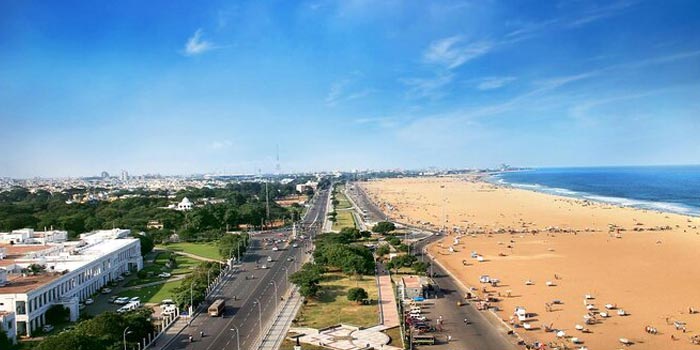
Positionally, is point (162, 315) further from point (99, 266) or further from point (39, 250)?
point (39, 250)

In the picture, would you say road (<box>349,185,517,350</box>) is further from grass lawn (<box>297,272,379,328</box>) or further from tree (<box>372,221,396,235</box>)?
tree (<box>372,221,396,235</box>)

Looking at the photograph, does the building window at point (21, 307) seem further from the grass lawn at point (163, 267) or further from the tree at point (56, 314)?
the grass lawn at point (163, 267)

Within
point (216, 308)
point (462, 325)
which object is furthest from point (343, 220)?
point (462, 325)

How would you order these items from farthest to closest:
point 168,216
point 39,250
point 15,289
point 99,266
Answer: point 168,216, point 39,250, point 99,266, point 15,289

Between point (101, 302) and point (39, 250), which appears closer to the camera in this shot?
point (101, 302)

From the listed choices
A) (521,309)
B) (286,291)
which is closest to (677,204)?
(521,309)

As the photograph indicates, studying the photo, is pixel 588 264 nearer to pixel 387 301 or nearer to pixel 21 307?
pixel 387 301

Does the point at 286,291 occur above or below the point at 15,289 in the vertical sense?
below
